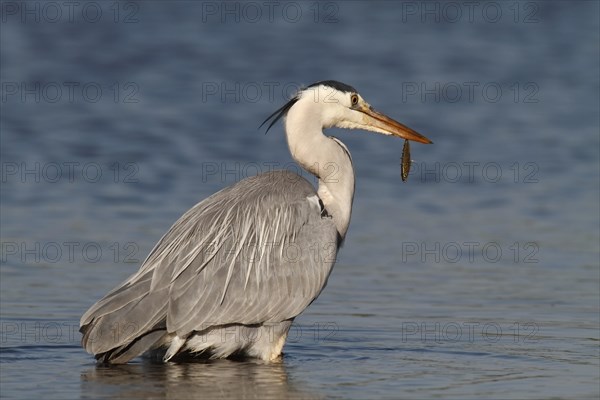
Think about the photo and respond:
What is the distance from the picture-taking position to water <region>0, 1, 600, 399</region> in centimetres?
846

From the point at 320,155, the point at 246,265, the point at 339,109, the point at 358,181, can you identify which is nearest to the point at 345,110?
the point at 339,109

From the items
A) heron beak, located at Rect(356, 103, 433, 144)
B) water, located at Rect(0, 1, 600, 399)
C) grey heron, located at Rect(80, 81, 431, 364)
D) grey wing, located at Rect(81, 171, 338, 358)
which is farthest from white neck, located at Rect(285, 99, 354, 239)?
water, located at Rect(0, 1, 600, 399)

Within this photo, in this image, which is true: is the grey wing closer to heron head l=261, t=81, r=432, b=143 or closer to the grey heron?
the grey heron

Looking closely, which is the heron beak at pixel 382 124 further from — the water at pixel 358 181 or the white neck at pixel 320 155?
the water at pixel 358 181

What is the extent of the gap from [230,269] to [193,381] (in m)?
1.10

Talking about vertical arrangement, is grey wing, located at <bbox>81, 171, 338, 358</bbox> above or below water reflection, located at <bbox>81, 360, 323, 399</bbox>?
above

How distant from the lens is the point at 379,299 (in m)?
10.2

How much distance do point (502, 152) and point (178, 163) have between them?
14.0 ft

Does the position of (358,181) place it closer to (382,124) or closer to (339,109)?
(382,124)

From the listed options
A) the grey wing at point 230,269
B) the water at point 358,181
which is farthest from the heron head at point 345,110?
the water at point 358,181

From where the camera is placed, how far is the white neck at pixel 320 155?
31.1 ft

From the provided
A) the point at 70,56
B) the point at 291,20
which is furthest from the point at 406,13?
the point at 70,56

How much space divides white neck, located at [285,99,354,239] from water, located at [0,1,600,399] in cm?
94

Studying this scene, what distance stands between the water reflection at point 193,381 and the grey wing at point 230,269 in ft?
0.69
